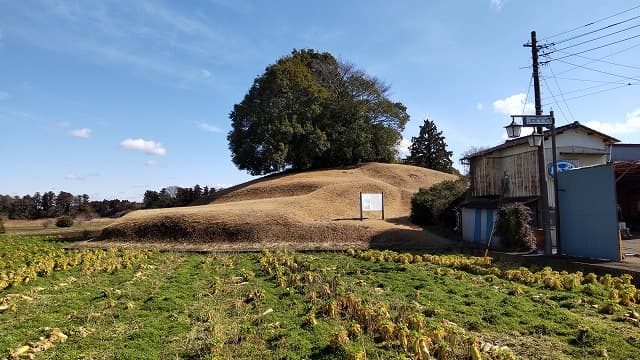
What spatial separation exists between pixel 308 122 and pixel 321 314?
33.9 metres

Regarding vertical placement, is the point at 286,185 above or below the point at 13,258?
above

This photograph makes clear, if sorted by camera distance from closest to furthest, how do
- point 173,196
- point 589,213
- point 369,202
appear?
point 589,213 < point 369,202 < point 173,196

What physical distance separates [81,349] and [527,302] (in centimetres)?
748

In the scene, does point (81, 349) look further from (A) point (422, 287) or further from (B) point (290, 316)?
(A) point (422, 287)

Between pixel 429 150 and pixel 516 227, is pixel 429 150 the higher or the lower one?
the higher one

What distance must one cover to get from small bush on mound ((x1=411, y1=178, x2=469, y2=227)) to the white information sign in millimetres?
2264

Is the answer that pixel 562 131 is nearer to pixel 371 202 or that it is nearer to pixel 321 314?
pixel 371 202

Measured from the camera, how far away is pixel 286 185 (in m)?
34.6

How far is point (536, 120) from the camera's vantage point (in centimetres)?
1468

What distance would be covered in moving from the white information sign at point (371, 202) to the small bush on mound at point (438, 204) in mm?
2264

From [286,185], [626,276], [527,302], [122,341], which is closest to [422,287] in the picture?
[527,302]

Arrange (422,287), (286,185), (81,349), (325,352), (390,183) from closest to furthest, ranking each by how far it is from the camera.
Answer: (325,352), (81,349), (422,287), (286,185), (390,183)

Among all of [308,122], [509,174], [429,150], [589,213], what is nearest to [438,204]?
[509,174]

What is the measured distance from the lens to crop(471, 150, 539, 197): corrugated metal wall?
61.2ft
